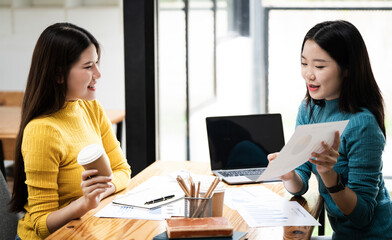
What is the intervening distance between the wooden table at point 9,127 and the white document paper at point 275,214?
1.34m

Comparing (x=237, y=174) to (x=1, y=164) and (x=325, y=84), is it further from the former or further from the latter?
A: (x=1, y=164)

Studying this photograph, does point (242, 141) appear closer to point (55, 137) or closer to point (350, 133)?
point (350, 133)

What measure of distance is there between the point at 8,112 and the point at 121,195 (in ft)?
7.41

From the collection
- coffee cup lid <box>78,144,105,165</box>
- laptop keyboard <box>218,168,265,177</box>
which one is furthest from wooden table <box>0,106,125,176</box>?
coffee cup lid <box>78,144,105,165</box>

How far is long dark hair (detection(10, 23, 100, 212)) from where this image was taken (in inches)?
61.6

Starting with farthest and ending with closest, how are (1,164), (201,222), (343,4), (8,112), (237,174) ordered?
(8,112)
(343,4)
(1,164)
(237,174)
(201,222)

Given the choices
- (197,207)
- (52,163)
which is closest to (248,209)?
(197,207)

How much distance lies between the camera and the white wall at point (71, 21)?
442 centimetres

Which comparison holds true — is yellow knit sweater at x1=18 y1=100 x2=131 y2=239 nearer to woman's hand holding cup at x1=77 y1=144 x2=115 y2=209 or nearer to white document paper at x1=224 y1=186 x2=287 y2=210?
woman's hand holding cup at x1=77 y1=144 x2=115 y2=209

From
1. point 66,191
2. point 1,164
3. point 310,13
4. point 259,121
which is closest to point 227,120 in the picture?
point 259,121

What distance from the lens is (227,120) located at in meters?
2.03

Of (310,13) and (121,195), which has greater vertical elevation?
(310,13)

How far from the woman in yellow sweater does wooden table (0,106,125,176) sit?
85 centimetres

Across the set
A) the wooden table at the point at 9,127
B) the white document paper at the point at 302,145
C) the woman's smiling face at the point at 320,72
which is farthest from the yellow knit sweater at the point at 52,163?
the wooden table at the point at 9,127
